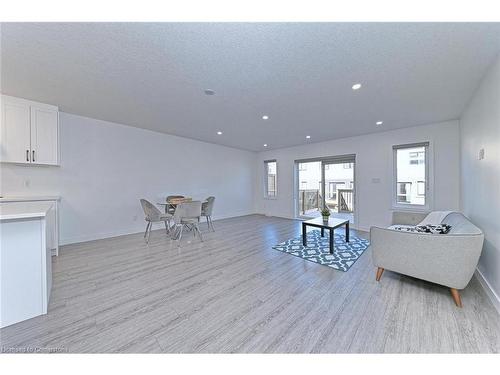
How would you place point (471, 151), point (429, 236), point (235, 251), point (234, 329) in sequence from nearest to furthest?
point (234, 329)
point (429, 236)
point (471, 151)
point (235, 251)

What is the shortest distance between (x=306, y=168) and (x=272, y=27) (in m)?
5.02

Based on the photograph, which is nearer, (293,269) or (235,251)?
(293,269)

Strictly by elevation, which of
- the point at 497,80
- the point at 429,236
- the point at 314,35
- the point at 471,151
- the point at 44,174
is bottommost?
the point at 429,236

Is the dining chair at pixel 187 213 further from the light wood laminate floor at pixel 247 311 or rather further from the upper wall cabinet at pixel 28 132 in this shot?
the upper wall cabinet at pixel 28 132

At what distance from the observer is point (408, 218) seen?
3.26 metres

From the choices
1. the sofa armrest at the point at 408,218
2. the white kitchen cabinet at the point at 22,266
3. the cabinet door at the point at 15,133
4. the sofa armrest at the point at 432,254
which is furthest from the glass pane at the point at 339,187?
the cabinet door at the point at 15,133

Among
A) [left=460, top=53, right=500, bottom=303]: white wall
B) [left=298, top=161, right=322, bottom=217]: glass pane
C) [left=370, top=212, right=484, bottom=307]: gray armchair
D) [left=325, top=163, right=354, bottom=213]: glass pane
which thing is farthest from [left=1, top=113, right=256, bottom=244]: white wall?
[left=460, top=53, right=500, bottom=303]: white wall

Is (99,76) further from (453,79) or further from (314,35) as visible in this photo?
(453,79)

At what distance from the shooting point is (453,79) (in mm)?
2279

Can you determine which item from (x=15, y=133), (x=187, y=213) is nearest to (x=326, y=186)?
(x=187, y=213)

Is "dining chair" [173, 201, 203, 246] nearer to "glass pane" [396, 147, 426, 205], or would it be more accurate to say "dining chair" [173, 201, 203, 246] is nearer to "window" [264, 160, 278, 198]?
"window" [264, 160, 278, 198]

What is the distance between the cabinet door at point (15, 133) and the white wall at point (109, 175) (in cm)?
38

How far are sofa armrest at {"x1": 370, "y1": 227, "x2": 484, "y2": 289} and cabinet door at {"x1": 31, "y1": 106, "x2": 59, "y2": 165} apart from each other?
503 cm

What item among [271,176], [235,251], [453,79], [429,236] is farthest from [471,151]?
[271,176]
